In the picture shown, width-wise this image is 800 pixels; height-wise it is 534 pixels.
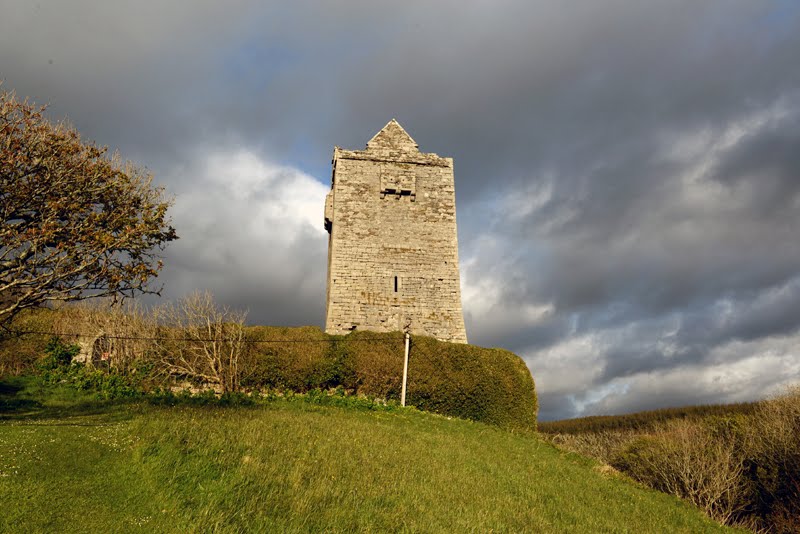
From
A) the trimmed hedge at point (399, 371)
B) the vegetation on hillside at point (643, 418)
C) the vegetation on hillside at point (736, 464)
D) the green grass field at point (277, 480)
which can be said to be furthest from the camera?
the vegetation on hillside at point (643, 418)

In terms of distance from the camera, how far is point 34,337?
22.5 metres

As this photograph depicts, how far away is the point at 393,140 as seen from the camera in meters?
30.6

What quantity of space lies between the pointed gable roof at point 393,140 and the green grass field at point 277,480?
18226mm

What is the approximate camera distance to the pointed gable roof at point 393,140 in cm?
3023

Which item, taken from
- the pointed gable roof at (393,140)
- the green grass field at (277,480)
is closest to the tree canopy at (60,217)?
the green grass field at (277,480)

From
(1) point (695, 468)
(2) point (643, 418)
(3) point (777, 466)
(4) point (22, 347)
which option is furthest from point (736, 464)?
→ (4) point (22, 347)

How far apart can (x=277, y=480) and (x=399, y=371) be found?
14398 mm

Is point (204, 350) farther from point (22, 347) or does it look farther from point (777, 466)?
point (777, 466)

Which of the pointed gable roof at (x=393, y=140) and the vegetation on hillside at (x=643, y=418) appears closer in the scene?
the pointed gable roof at (x=393, y=140)

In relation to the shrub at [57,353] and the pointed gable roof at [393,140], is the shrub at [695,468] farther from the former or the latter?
the shrub at [57,353]

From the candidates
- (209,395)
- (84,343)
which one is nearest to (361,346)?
(209,395)

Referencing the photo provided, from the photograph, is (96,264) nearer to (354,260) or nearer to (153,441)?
(153,441)

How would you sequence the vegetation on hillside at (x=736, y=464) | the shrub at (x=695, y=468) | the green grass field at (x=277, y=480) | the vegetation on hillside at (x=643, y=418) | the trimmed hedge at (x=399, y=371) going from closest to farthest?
the green grass field at (x=277, y=480)
the trimmed hedge at (x=399, y=371)
the vegetation on hillside at (x=736, y=464)
the shrub at (x=695, y=468)
the vegetation on hillside at (x=643, y=418)

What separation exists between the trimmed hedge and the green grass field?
562 cm
